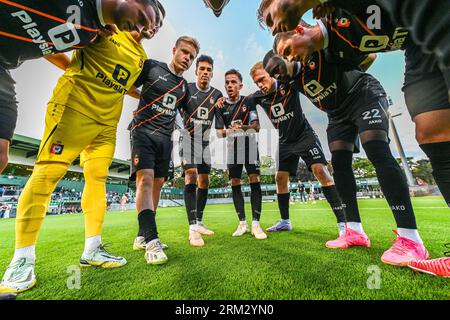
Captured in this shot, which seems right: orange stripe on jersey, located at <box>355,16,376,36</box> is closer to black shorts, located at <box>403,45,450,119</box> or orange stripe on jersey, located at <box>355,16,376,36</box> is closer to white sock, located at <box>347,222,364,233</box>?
black shorts, located at <box>403,45,450,119</box>

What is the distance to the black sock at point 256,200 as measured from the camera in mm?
3510

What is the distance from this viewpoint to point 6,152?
150cm

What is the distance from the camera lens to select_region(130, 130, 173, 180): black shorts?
240cm

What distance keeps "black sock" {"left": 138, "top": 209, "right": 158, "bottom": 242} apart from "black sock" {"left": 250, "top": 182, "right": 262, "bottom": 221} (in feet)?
6.00

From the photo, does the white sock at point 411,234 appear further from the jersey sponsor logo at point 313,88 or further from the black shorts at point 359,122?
the jersey sponsor logo at point 313,88

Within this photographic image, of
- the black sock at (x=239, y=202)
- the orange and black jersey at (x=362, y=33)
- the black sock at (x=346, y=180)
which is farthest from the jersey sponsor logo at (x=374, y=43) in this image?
the black sock at (x=239, y=202)

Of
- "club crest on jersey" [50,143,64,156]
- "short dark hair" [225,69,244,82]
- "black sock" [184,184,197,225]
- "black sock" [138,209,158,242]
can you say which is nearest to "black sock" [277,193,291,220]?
"black sock" [184,184,197,225]

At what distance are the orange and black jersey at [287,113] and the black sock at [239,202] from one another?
1242 millimetres

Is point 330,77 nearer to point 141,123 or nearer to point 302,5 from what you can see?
point 302,5

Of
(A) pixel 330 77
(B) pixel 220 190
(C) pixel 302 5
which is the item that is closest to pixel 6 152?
(C) pixel 302 5

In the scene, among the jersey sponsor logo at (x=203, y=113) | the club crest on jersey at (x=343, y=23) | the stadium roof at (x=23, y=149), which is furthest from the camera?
the stadium roof at (x=23, y=149)

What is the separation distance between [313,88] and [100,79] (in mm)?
2213

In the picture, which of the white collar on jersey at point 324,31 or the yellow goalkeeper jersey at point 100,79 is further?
the yellow goalkeeper jersey at point 100,79

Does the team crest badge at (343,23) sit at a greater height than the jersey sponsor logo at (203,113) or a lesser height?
lesser
